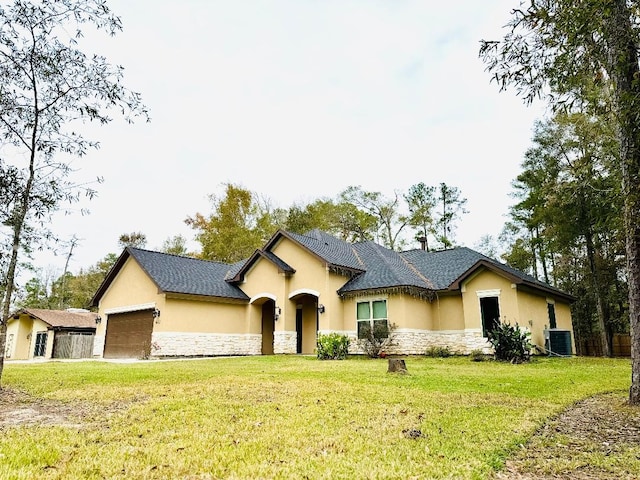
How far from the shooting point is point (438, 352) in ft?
55.1

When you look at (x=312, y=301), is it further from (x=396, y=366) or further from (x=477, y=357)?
(x=396, y=366)

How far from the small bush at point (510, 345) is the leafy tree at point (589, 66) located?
7907mm

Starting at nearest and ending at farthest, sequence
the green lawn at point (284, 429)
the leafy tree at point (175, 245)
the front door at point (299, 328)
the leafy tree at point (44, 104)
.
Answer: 1. the green lawn at point (284, 429)
2. the leafy tree at point (44, 104)
3. the front door at point (299, 328)
4. the leafy tree at point (175, 245)

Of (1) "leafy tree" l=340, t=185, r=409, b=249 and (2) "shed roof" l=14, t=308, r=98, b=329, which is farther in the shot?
(1) "leafy tree" l=340, t=185, r=409, b=249

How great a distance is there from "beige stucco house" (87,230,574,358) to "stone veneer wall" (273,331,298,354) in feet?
0.15

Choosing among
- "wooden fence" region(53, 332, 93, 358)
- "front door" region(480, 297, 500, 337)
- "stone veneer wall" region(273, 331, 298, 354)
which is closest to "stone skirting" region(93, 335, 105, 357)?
"wooden fence" region(53, 332, 93, 358)

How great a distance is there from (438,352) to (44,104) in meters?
14.8

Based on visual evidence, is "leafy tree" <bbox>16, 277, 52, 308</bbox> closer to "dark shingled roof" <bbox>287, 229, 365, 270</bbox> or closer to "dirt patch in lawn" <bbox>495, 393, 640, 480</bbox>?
"dark shingled roof" <bbox>287, 229, 365, 270</bbox>

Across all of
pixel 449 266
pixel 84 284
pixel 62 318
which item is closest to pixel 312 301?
pixel 449 266

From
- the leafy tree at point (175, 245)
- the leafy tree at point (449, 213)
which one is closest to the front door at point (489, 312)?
the leafy tree at point (449, 213)

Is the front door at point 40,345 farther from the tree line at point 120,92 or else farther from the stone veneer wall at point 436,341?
the stone veneer wall at point 436,341

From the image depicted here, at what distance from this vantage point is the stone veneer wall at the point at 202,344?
18.1 meters

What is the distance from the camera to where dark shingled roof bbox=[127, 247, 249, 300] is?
62.5 ft

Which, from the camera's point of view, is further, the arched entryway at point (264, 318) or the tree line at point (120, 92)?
the arched entryway at point (264, 318)
